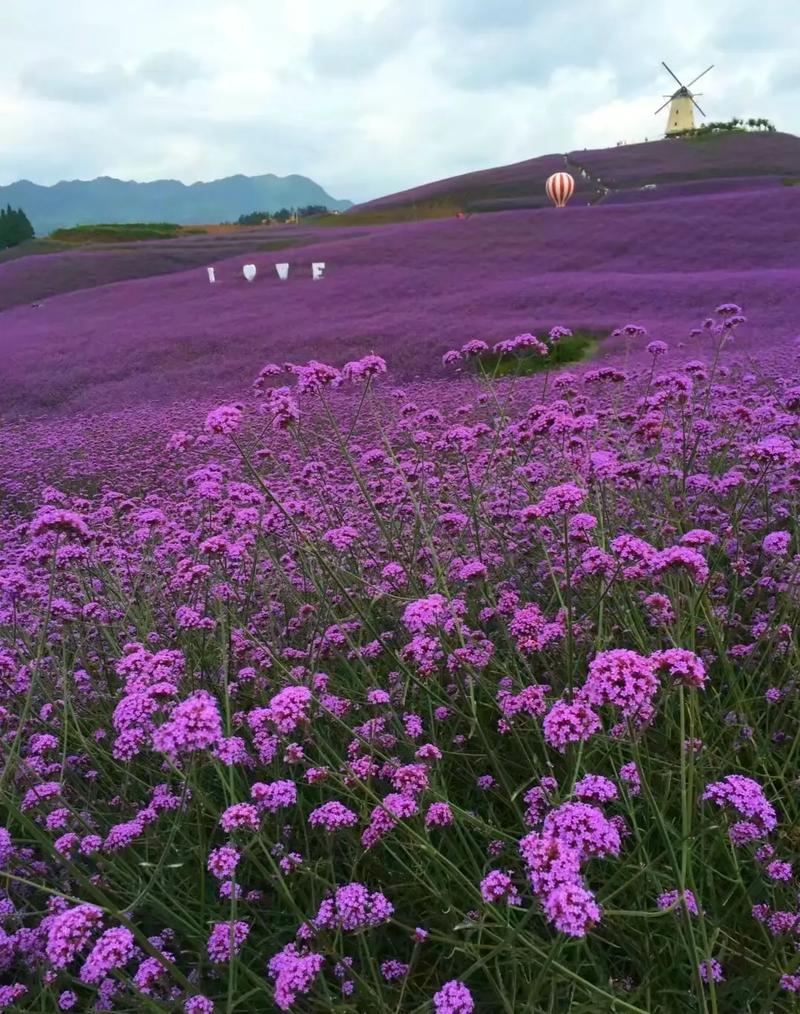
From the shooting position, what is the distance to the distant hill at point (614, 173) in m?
56.7

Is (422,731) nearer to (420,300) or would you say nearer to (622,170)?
(420,300)

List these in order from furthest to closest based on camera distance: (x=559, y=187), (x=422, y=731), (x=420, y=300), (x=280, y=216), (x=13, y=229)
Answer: (x=280, y=216) → (x=13, y=229) → (x=559, y=187) → (x=420, y=300) → (x=422, y=731)

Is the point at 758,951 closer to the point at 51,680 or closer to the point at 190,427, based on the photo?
the point at 51,680

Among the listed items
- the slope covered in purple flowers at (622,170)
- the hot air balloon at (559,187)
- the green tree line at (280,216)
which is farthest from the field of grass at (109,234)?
the hot air balloon at (559,187)

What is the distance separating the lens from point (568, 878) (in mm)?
1550

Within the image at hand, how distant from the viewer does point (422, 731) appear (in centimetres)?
321

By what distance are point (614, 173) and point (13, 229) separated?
2288 inches

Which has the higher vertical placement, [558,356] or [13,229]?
[13,229]

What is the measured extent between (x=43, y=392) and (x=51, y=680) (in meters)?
16.0

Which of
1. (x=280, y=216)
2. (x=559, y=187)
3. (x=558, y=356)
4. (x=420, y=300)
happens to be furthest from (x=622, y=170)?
(x=558, y=356)

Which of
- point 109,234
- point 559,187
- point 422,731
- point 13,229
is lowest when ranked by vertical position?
point 422,731

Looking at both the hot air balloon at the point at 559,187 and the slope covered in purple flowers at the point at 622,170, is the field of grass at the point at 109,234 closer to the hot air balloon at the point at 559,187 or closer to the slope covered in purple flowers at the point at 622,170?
the slope covered in purple flowers at the point at 622,170

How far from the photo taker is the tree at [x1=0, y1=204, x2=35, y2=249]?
2841 inches

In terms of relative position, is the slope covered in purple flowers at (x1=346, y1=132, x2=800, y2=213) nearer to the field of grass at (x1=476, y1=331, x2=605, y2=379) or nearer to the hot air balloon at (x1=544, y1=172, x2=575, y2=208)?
the hot air balloon at (x1=544, y1=172, x2=575, y2=208)
